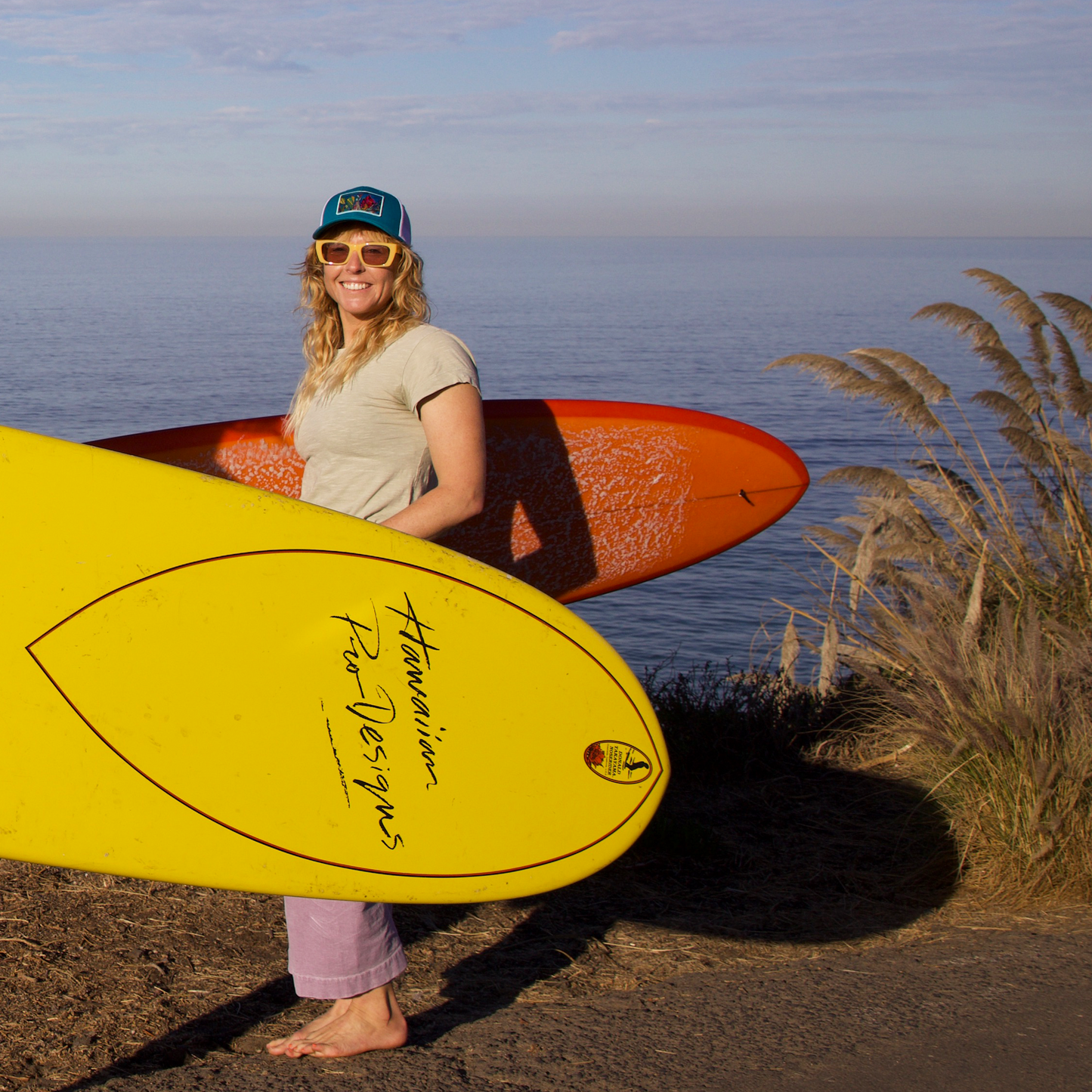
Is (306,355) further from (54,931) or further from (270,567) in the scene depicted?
(54,931)

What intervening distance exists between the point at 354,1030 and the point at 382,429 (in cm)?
119

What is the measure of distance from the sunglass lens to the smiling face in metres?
0.01

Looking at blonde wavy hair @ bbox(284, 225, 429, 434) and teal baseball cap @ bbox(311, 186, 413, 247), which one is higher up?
teal baseball cap @ bbox(311, 186, 413, 247)

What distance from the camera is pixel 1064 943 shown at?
9.14 feet

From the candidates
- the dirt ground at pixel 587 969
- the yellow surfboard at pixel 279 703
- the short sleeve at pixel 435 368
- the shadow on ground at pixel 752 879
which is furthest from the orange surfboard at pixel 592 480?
the short sleeve at pixel 435 368

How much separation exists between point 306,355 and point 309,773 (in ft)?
2.93

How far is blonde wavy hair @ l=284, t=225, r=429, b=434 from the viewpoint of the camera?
2.31 meters

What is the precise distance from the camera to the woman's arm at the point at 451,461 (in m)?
2.20

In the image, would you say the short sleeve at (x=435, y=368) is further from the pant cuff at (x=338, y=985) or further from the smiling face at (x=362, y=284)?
the pant cuff at (x=338, y=985)

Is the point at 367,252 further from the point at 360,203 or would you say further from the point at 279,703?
the point at 279,703

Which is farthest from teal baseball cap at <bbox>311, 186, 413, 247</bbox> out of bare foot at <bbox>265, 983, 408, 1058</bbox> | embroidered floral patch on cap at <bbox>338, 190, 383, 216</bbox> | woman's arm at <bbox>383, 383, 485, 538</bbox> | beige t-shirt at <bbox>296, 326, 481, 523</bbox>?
bare foot at <bbox>265, 983, 408, 1058</bbox>

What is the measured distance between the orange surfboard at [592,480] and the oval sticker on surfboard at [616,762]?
5.26 ft

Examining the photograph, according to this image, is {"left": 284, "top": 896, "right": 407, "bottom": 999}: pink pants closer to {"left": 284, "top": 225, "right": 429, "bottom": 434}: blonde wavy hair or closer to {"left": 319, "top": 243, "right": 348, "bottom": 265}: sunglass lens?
{"left": 284, "top": 225, "right": 429, "bottom": 434}: blonde wavy hair

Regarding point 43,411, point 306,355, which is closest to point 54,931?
point 306,355
